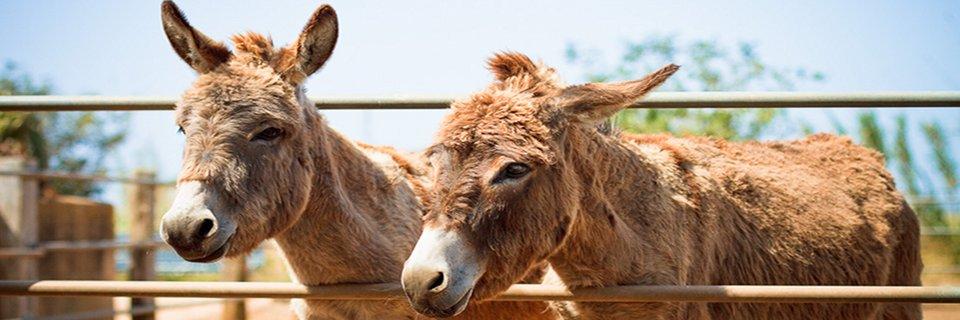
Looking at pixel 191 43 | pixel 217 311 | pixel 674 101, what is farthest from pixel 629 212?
pixel 217 311

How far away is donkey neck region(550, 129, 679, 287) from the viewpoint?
3334 millimetres

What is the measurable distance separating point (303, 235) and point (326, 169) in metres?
0.33

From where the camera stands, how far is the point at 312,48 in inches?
157

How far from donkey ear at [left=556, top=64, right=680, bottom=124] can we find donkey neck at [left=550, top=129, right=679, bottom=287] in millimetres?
92

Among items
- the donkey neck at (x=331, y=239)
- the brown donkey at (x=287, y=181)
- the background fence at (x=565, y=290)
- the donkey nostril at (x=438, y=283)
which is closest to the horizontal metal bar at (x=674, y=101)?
the background fence at (x=565, y=290)

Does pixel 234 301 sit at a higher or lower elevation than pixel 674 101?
lower

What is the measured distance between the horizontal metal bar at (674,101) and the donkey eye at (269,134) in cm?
24

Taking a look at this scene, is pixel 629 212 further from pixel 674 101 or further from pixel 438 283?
pixel 438 283

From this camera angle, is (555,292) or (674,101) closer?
(555,292)

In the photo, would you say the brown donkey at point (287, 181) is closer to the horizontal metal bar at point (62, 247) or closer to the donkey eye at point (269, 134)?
the donkey eye at point (269, 134)

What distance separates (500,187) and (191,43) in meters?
1.83

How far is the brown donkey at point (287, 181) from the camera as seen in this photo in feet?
11.3

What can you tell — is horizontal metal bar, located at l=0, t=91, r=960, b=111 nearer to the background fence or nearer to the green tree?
the background fence

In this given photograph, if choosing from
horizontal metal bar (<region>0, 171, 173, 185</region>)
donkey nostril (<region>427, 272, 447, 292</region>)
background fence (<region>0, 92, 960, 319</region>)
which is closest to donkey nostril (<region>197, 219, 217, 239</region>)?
background fence (<region>0, 92, 960, 319</region>)
